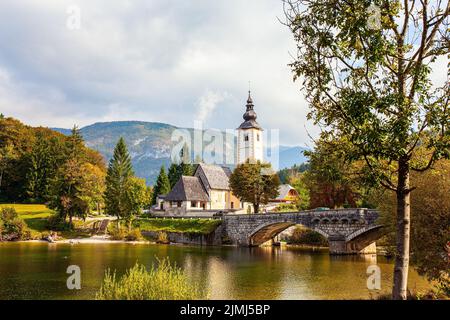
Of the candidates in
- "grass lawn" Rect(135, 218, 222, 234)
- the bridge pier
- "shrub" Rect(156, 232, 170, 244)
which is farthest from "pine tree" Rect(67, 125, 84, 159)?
the bridge pier

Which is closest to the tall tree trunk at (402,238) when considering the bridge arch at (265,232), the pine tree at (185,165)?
the bridge arch at (265,232)

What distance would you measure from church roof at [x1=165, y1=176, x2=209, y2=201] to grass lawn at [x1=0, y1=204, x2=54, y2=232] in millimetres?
20405

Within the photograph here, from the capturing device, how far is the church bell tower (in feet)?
298

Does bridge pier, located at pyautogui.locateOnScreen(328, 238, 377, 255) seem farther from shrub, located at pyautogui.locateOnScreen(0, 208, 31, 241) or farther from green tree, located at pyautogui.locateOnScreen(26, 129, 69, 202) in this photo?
green tree, located at pyautogui.locateOnScreen(26, 129, 69, 202)

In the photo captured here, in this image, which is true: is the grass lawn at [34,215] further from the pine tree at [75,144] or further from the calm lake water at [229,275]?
the calm lake water at [229,275]

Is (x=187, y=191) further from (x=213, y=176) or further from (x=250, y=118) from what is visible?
(x=250, y=118)

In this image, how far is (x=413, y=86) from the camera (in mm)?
11188

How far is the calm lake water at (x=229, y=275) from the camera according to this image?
72.5 ft

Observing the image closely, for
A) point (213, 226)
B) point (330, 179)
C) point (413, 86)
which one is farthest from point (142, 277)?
point (213, 226)

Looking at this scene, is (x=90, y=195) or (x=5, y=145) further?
(x=5, y=145)

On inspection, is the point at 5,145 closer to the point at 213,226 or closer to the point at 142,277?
the point at 213,226

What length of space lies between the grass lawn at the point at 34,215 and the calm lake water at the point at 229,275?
2167 centimetres
